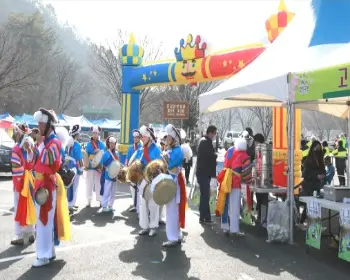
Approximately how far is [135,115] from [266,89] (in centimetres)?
884

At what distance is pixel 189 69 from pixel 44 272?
8.00m

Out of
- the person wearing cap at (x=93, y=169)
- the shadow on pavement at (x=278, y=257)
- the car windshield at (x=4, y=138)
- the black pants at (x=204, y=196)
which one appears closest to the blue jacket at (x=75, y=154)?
the person wearing cap at (x=93, y=169)

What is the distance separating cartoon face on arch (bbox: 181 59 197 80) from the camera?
1145cm

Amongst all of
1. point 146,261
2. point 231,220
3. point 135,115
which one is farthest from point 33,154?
point 135,115

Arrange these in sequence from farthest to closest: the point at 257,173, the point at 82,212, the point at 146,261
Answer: the point at 82,212 → the point at 257,173 → the point at 146,261

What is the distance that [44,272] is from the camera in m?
4.76

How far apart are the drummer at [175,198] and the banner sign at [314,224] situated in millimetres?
1892

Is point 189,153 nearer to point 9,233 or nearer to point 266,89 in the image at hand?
point 266,89

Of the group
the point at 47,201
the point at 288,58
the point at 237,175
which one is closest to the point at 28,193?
the point at 47,201

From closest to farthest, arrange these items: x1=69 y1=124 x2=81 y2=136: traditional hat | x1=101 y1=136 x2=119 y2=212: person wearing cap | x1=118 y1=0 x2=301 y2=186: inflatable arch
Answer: x1=69 y1=124 x2=81 y2=136: traditional hat
x1=101 y1=136 x2=119 y2=212: person wearing cap
x1=118 y1=0 x2=301 y2=186: inflatable arch

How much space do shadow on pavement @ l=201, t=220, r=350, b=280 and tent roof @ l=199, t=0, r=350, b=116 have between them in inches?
90.4

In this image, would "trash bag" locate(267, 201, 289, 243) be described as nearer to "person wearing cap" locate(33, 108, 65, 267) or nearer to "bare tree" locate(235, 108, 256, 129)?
"person wearing cap" locate(33, 108, 65, 267)

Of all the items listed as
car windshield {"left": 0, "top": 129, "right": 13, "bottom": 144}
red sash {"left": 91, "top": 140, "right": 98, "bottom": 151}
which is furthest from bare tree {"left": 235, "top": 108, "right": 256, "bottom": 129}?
red sash {"left": 91, "top": 140, "right": 98, "bottom": 151}

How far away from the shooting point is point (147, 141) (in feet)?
21.5
